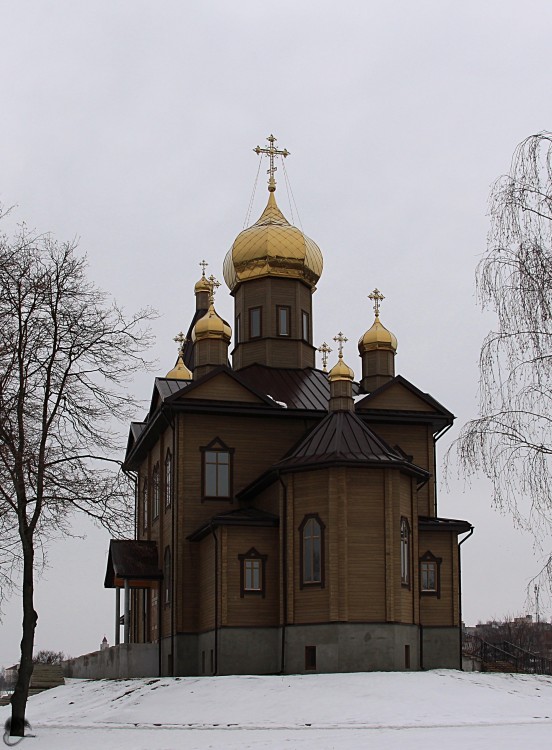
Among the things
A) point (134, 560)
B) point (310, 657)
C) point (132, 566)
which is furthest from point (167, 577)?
point (310, 657)

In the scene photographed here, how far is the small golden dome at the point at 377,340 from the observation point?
35.7 metres

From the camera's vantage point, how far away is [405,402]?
33.0 m

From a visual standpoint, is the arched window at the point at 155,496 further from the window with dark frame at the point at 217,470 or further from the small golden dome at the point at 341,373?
the small golden dome at the point at 341,373

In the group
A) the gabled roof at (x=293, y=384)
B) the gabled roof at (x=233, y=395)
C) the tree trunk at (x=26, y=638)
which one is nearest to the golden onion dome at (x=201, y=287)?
the gabled roof at (x=293, y=384)

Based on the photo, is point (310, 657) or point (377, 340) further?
point (377, 340)

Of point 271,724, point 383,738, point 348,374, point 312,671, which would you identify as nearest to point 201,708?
point 271,724

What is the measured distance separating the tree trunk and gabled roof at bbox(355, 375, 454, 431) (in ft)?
44.9

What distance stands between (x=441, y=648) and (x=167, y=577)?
7796 millimetres

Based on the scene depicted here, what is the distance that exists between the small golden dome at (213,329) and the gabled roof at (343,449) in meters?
5.68

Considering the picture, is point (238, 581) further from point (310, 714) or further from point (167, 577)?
point (310, 714)

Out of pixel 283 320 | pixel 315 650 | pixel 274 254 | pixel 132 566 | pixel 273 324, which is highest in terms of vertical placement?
pixel 274 254

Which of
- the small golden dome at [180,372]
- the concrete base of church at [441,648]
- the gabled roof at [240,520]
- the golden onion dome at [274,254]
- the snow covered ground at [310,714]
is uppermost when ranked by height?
the golden onion dome at [274,254]

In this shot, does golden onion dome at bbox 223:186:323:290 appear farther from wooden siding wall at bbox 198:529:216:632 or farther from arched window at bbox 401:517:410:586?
arched window at bbox 401:517:410:586

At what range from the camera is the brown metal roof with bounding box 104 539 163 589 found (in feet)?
105
